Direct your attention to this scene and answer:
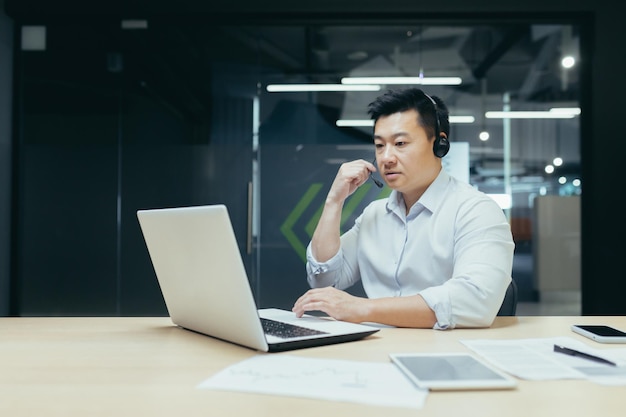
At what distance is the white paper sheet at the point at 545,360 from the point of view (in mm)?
969

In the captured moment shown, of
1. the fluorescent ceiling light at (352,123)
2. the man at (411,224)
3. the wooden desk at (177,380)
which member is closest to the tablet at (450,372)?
the wooden desk at (177,380)

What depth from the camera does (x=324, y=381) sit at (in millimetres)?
924

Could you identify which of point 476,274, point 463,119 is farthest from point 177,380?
point 463,119

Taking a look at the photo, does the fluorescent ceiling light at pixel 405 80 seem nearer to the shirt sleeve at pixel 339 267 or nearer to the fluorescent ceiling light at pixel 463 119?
the fluorescent ceiling light at pixel 463 119

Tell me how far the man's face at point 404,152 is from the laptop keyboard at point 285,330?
74cm

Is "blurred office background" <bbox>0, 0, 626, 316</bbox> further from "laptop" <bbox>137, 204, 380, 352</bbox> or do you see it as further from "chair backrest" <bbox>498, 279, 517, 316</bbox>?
"laptop" <bbox>137, 204, 380, 352</bbox>

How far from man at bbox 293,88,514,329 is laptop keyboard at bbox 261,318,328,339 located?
0.26 m

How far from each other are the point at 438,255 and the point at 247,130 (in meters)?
2.67

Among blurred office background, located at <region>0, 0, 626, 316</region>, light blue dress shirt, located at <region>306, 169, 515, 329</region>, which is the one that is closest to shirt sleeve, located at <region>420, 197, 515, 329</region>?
light blue dress shirt, located at <region>306, 169, 515, 329</region>

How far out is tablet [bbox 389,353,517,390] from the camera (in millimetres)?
885

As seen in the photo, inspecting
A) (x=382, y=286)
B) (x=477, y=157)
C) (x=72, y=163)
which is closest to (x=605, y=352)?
(x=382, y=286)

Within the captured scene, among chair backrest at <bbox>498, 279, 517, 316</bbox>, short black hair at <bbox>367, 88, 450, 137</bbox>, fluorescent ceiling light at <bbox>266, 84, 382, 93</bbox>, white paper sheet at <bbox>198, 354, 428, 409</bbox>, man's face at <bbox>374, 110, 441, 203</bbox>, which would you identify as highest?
fluorescent ceiling light at <bbox>266, 84, 382, 93</bbox>

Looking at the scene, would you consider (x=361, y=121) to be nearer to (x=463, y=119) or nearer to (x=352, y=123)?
(x=352, y=123)

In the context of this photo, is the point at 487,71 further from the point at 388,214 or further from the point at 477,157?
the point at 388,214
